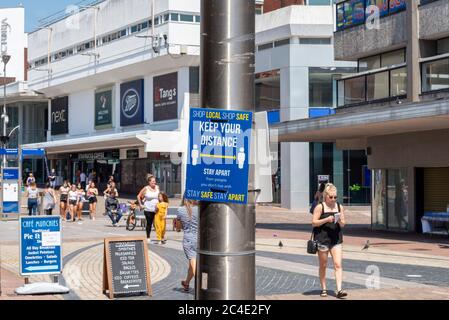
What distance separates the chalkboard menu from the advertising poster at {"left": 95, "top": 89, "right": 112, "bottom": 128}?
174ft

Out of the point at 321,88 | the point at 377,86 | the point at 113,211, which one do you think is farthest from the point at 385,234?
the point at 321,88

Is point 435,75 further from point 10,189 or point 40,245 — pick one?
point 10,189

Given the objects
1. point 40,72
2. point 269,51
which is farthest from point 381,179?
point 40,72

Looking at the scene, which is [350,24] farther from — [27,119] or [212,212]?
[27,119]

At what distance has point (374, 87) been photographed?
27609mm

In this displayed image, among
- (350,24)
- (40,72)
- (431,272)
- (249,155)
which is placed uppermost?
(40,72)

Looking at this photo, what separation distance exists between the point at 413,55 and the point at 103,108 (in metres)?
42.8

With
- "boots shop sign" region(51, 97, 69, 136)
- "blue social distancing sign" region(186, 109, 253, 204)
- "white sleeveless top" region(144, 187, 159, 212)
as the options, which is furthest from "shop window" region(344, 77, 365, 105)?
"boots shop sign" region(51, 97, 69, 136)

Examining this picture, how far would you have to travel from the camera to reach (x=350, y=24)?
29266 mm

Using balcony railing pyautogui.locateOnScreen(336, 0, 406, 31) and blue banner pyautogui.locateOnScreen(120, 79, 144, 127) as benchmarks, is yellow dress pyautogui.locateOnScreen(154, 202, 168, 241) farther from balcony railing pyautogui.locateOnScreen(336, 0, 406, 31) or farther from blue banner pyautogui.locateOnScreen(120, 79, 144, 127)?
blue banner pyautogui.locateOnScreen(120, 79, 144, 127)

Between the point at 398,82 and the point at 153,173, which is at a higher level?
the point at 398,82
